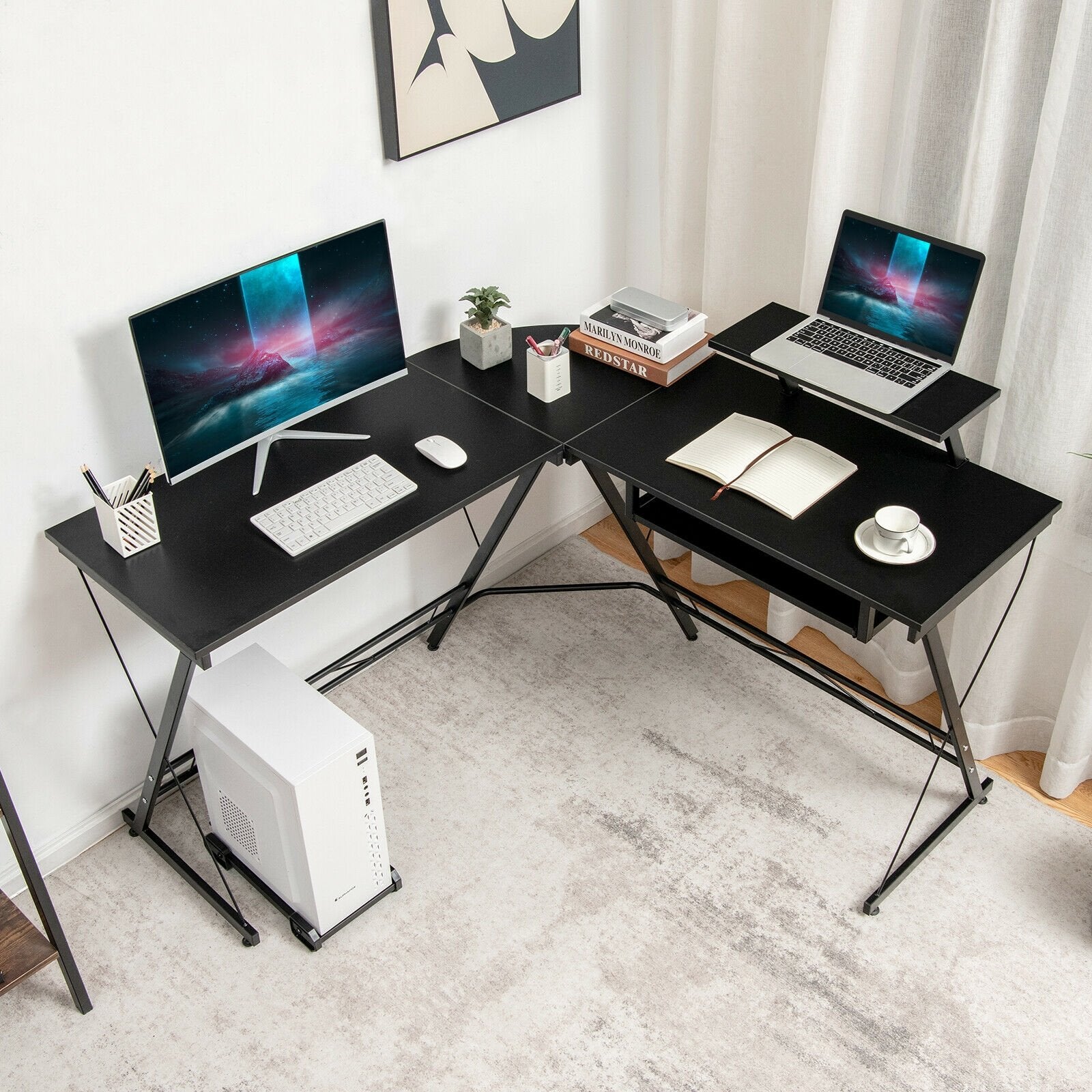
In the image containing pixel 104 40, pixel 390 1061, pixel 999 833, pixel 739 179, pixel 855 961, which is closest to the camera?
pixel 104 40

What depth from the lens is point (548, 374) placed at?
2.51 metres

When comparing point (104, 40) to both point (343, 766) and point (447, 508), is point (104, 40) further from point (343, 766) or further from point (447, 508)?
point (343, 766)

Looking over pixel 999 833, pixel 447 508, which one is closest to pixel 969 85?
pixel 447 508

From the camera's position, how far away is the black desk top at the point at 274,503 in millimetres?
2064

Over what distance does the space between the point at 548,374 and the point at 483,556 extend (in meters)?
0.57

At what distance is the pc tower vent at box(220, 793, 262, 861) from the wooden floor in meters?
1.36

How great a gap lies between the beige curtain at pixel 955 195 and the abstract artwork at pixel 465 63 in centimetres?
27

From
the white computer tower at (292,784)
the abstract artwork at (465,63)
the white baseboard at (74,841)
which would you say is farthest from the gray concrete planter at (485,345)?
the white baseboard at (74,841)

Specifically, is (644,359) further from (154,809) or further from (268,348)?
(154,809)

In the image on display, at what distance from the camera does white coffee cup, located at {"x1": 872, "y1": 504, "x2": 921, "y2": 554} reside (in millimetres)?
2107

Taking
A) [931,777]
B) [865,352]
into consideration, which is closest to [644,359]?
[865,352]

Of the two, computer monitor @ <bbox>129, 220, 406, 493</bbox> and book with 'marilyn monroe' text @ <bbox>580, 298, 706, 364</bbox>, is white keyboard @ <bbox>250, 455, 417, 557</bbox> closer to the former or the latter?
Result: computer monitor @ <bbox>129, 220, 406, 493</bbox>

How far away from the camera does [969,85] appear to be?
7.66ft

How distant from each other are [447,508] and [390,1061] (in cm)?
100
